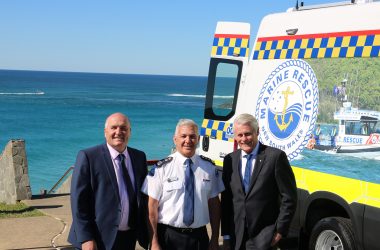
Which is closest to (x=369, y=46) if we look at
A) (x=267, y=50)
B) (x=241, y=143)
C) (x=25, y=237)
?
(x=267, y=50)

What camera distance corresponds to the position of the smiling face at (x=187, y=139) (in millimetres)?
3939

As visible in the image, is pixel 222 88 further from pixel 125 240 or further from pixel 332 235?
pixel 125 240

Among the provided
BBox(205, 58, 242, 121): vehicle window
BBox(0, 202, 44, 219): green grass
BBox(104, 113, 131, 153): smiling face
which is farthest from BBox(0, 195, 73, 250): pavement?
BBox(104, 113, 131, 153): smiling face

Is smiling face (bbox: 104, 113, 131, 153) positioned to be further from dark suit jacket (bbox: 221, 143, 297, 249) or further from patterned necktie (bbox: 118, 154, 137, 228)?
dark suit jacket (bbox: 221, 143, 297, 249)

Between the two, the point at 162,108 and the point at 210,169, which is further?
the point at 162,108

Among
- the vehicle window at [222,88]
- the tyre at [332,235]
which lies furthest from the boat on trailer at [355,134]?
the vehicle window at [222,88]

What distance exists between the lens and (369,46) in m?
5.32

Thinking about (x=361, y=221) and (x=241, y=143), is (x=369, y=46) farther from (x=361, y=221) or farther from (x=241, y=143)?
(x=241, y=143)

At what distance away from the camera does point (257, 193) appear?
406 cm

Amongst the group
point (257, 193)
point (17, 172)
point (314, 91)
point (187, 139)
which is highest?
point (314, 91)

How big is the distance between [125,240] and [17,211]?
18.9 ft

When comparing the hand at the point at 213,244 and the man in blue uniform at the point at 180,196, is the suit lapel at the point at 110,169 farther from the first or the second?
the hand at the point at 213,244

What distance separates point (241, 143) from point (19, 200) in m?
7.18

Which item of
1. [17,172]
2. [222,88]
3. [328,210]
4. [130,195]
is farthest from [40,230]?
[130,195]
